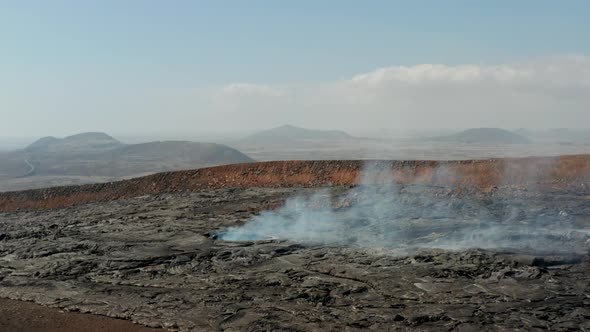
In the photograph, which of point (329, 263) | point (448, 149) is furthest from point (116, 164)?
point (329, 263)

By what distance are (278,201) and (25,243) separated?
10.9m

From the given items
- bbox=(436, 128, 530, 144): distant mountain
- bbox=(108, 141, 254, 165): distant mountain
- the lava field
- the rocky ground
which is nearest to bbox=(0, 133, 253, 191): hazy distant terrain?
bbox=(108, 141, 254, 165): distant mountain

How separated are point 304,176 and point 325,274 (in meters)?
18.9

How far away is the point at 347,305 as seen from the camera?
10.6 meters

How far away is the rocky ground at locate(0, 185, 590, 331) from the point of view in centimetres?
994

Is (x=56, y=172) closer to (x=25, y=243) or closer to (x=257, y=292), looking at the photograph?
(x=25, y=243)

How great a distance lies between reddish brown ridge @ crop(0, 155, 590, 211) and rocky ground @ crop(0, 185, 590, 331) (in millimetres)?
9283

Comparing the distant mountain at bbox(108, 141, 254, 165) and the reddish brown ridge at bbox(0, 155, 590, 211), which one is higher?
the distant mountain at bbox(108, 141, 254, 165)

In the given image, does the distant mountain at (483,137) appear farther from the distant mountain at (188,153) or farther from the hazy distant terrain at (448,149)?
the distant mountain at (188,153)

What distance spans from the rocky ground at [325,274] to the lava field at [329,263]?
1.8 inches

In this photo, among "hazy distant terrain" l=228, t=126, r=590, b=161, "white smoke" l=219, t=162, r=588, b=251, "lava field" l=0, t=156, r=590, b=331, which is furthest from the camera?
"hazy distant terrain" l=228, t=126, r=590, b=161

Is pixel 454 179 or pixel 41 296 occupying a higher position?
pixel 454 179

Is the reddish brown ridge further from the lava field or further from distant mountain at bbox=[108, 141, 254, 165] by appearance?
distant mountain at bbox=[108, 141, 254, 165]

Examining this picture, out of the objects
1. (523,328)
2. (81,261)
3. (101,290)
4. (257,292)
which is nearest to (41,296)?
(101,290)
